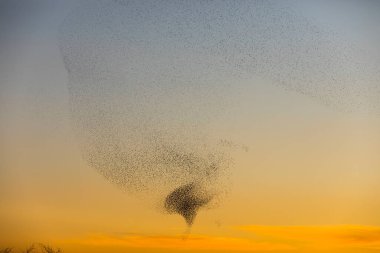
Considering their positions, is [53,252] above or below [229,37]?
below

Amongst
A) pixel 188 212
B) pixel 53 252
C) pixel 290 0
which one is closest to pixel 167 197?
pixel 188 212

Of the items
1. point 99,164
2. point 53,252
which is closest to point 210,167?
point 99,164

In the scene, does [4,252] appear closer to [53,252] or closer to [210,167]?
[53,252]

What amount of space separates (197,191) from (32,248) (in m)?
2.32

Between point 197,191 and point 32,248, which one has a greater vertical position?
point 197,191

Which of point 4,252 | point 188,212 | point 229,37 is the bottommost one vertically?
point 4,252

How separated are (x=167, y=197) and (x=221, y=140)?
105 centimetres

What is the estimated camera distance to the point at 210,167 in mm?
13344

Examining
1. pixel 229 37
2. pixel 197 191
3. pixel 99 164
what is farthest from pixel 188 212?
pixel 229 37

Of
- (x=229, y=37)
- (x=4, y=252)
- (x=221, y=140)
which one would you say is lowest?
(x=4, y=252)

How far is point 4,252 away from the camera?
13.1 meters

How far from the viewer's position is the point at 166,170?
44.2 feet

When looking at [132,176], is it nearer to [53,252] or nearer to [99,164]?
[99,164]

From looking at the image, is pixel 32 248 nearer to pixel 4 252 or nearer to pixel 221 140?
pixel 4 252
